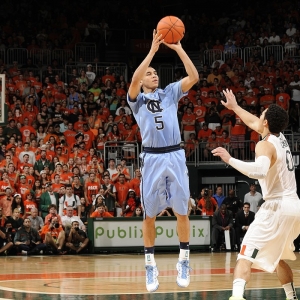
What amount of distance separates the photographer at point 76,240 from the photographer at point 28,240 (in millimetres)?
683

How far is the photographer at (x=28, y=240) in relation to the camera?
19.0m

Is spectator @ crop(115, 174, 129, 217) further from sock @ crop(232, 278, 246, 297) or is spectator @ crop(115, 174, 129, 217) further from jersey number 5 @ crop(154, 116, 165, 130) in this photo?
sock @ crop(232, 278, 246, 297)

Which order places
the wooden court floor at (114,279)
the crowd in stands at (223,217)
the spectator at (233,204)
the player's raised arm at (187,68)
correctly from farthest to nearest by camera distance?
the spectator at (233,204) → the crowd in stands at (223,217) → the wooden court floor at (114,279) → the player's raised arm at (187,68)

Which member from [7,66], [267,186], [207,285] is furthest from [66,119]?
[267,186]

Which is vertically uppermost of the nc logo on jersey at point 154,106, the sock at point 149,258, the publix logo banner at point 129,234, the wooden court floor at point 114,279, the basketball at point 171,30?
the basketball at point 171,30

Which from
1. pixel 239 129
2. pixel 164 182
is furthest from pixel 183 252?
pixel 239 129

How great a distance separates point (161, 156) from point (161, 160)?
0.05 m

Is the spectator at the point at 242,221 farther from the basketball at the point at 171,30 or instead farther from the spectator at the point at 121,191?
the basketball at the point at 171,30

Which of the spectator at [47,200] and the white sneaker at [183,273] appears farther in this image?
the spectator at [47,200]

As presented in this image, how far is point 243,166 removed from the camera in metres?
7.74

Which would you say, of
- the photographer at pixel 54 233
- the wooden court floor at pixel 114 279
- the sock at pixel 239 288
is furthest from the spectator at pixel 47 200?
the sock at pixel 239 288

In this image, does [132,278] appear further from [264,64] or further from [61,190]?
[264,64]

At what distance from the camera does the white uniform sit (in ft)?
26.2

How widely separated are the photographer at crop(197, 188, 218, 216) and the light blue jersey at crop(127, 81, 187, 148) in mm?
11233
